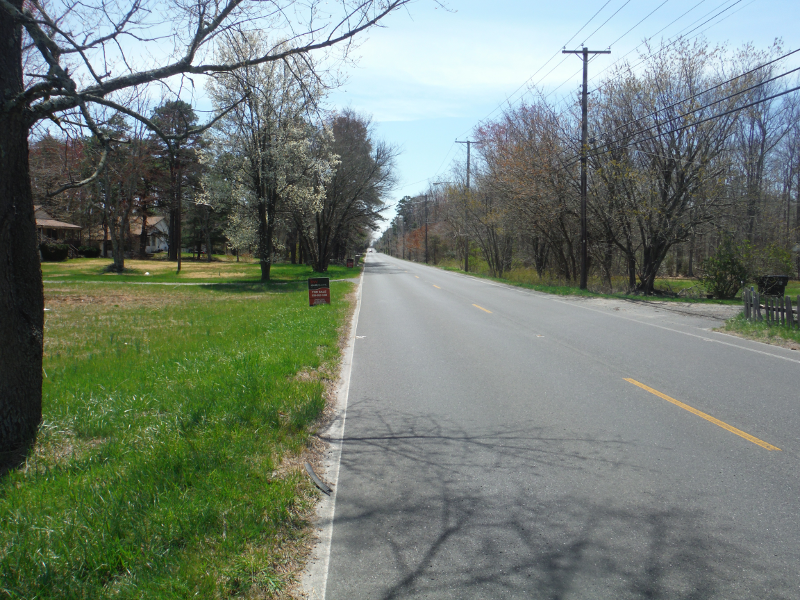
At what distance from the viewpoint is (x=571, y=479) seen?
4.54m

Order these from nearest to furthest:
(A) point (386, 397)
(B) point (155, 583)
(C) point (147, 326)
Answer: (B) point (155, 583) < (A) point (386, 397) < (C) point (147, 326)

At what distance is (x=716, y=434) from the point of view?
546cm

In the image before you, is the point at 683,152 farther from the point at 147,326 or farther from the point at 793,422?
the point at 147,326

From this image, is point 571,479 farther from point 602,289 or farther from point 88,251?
point 88,251

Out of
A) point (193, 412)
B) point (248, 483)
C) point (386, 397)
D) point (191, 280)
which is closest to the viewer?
point (248, 483)

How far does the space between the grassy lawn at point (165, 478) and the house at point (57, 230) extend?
1818 inches

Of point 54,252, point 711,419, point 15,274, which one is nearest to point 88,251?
point 54,252

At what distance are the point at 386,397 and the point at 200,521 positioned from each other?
3.85m

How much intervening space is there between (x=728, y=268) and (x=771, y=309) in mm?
9753

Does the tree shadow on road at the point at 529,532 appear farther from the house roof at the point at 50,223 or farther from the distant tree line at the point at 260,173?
the house roof at the point at 50,223

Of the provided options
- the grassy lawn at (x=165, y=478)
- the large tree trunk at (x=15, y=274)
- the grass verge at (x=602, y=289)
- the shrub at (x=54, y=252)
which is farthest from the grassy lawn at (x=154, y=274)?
the large tree trunk at (x=15, y=274)

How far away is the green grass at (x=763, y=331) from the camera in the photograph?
1088cm

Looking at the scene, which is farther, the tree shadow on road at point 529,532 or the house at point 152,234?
the house at point 152,234

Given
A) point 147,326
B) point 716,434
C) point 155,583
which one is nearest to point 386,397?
point 716,434
